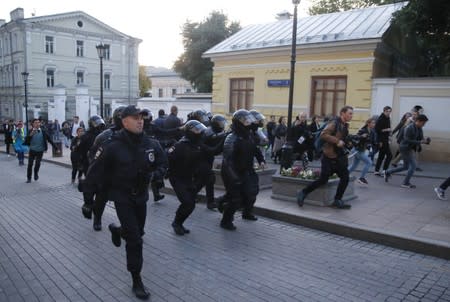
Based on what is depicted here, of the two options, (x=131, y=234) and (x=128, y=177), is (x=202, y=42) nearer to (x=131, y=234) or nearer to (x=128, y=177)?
(x=128, y=177)

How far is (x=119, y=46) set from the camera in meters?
47.6

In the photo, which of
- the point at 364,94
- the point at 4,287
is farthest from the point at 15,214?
the point at 364,94

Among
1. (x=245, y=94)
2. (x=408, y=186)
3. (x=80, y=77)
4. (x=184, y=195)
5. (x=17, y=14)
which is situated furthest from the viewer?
(x=80, y=77)

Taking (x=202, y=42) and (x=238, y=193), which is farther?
(x=202, y=42)

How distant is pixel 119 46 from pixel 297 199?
146 feet

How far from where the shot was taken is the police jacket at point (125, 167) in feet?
13.4

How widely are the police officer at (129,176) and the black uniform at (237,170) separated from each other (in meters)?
2.11

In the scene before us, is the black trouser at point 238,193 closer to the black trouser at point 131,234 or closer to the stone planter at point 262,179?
the black trouser at point 131,234

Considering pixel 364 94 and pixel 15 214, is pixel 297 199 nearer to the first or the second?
pixel 15 214

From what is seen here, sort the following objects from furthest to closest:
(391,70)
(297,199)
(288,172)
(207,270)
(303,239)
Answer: (391,70)
(288,172)
(297,199)
(303,239)
(207,270)

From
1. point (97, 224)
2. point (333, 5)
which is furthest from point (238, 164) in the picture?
point (333, 5)

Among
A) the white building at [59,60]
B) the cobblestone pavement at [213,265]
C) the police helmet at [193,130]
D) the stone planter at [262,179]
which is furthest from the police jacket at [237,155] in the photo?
the white building at [59,60]

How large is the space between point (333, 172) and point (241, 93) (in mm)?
14563

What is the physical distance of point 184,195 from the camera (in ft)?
19.7
